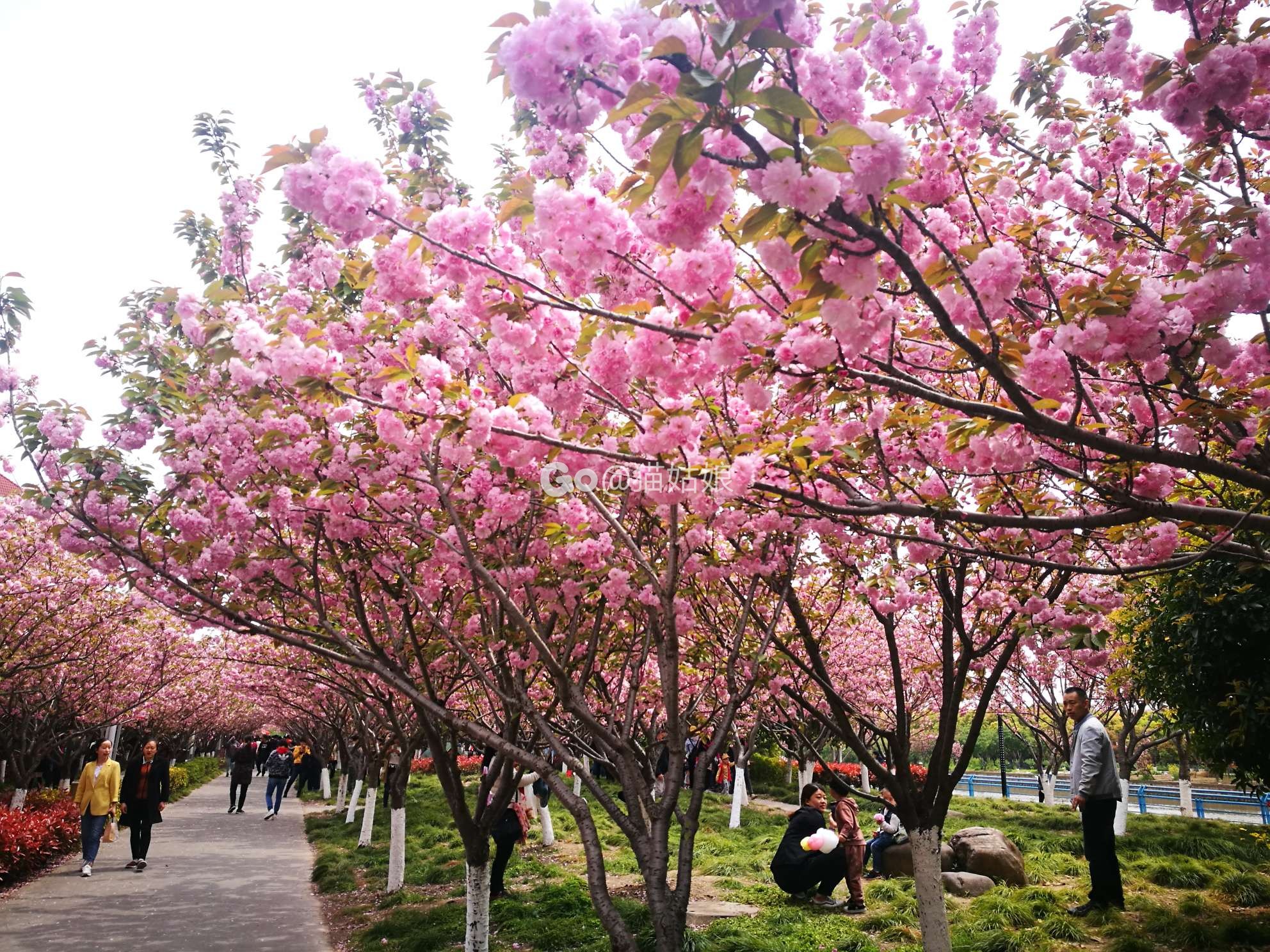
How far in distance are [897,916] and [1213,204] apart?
6.48 meters

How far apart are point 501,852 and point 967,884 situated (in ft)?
16.3

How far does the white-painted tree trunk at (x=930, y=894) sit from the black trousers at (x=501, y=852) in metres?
4.71

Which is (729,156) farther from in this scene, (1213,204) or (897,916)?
(897,916)

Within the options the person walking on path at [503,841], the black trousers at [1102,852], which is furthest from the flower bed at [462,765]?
the black trousers at [1102,852]

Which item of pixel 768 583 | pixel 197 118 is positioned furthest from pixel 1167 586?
pixel 197 118

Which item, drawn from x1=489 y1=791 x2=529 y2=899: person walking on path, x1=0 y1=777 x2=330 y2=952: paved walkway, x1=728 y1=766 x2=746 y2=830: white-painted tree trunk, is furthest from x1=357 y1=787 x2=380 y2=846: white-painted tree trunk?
x1=728 y1=766 x2=746 y2=830: white-painted tree trunk

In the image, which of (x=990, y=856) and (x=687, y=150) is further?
(x=990, y=856)

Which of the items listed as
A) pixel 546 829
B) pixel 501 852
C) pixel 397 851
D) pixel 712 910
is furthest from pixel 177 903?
pixel 712 910

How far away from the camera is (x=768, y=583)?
5133 mm

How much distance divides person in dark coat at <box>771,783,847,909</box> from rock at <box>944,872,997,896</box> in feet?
3.73

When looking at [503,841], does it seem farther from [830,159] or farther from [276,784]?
[276,784]

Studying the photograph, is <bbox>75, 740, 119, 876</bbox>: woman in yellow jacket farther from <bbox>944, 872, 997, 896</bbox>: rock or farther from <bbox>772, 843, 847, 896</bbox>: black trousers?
<bbox>944, 872, 997, 896</bbox>: rock

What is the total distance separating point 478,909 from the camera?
568 centimetres

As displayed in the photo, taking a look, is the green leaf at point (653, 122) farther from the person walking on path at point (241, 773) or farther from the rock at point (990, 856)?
the person walking on path at point (241, 773)
